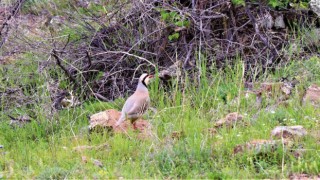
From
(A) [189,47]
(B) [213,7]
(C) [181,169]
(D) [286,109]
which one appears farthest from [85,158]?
(B) [213,7]

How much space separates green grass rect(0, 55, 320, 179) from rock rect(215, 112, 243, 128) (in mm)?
90

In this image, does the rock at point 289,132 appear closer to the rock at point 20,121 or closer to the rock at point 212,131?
the rock at point 212,131

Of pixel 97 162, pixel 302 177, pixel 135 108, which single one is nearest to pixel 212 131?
pixel 135 108

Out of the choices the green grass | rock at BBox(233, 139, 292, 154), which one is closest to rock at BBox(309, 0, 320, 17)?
the green grass

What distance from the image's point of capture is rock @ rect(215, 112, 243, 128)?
6.96 m

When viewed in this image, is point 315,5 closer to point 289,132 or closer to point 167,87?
point 167,87

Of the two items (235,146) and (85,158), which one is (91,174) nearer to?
(85,158)

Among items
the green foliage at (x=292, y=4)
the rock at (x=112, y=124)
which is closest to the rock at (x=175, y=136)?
the rock at (x=112, y=124)

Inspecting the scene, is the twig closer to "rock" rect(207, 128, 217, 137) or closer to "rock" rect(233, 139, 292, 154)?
"rock" rect(207, 128, 217, 137)

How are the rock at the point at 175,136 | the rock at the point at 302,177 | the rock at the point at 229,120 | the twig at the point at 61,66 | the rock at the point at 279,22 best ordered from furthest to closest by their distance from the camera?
1. the rock at the point at 279,22
2. the twig at the point at 61,66
3. the rock at the point at 229,120
4. the rock at the point at 175,136
5. the rock at the point at 302,177

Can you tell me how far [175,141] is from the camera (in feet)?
21.6

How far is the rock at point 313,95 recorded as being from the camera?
7.49 m

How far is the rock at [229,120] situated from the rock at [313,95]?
1.00m

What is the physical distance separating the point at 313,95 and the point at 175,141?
2.12 metres
